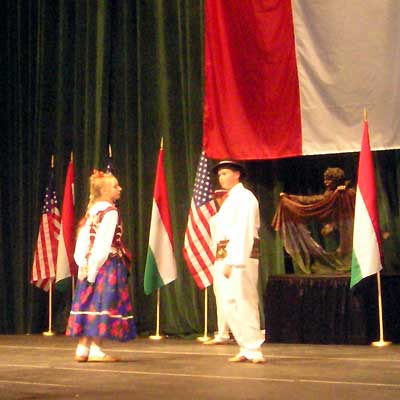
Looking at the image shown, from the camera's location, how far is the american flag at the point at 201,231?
8.84 m

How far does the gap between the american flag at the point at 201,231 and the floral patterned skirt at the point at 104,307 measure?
88.6 inches

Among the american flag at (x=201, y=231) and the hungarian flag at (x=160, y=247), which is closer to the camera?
the american flag at (x=201, y=231)

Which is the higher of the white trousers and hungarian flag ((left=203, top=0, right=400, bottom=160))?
hungarian flag ((left=203, top=0, right=400, bottom=160))

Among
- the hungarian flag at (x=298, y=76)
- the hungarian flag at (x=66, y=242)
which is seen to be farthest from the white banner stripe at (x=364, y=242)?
the hungarian flag at (x=66, y=242)

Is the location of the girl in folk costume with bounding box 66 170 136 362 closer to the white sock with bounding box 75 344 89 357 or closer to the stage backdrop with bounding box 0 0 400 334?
the white sock with bounding box 75 344 89 357

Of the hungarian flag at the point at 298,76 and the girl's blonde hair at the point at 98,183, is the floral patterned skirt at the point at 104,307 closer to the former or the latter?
the girl's blonde hair at the point at 98,183

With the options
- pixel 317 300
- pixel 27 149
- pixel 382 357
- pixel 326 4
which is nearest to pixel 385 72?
pixel 326 4

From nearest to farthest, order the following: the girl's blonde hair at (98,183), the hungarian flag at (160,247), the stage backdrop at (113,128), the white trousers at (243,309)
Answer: the white trousers at (243,309) < the girl's blonde hair at (98,183) < the hungarian flag at (160,247) < the stage backdrop at (113,128)

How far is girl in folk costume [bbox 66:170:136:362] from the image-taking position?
648cm

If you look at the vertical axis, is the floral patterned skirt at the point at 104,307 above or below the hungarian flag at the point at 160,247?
below

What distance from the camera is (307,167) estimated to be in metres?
9.18

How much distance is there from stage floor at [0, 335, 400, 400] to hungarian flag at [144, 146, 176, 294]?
3.46 feet

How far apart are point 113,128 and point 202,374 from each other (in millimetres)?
5132

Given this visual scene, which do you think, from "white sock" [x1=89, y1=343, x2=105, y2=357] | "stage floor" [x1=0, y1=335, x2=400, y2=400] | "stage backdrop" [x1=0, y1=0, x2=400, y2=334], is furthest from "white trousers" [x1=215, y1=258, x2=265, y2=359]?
"stage backdrop" [x1=0, y1=0, x2=400, y2=334]
